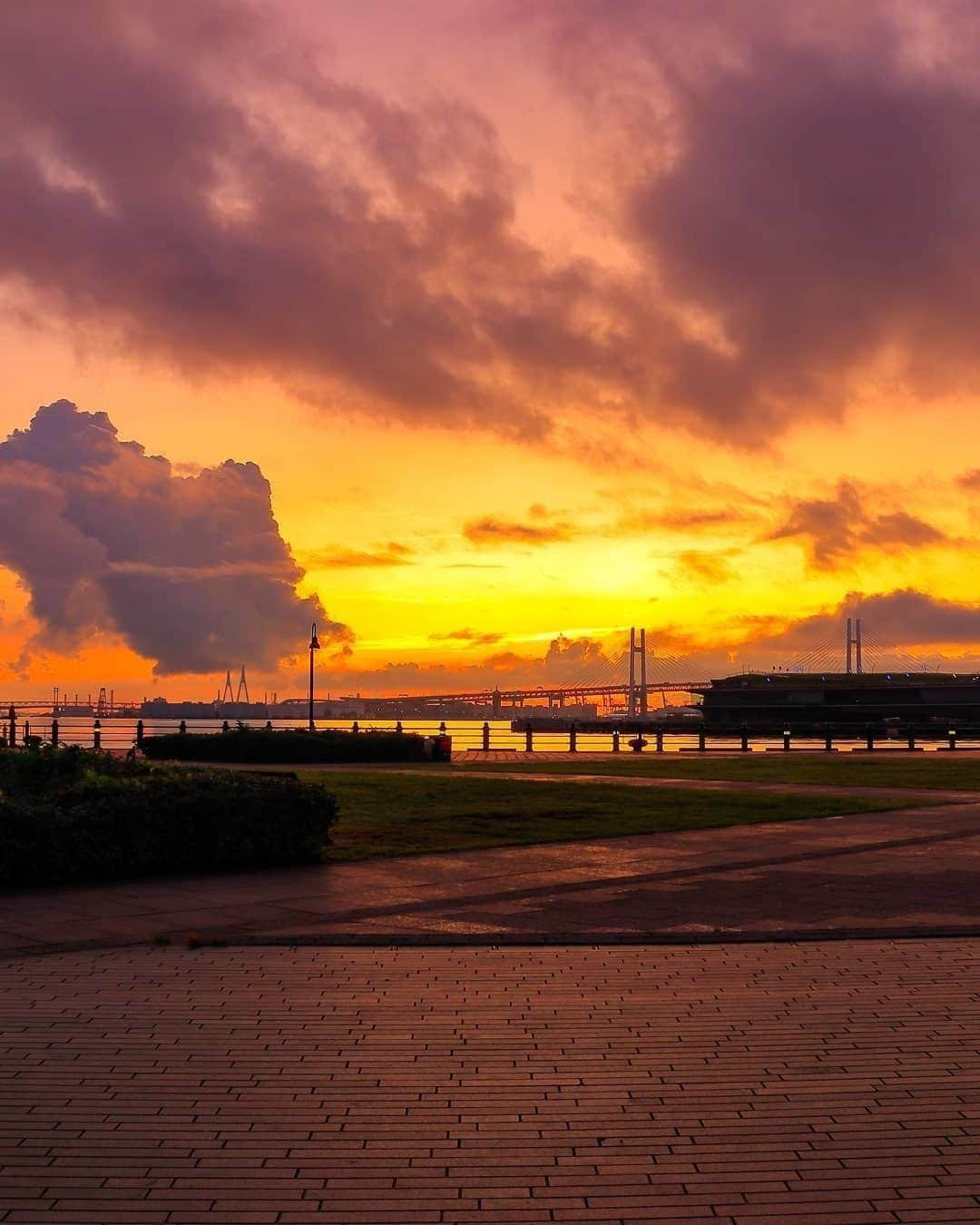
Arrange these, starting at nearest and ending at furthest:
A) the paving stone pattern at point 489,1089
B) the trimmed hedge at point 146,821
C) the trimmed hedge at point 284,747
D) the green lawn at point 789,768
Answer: the paving stone pattern at point 489,1089 < the trimmed hedge at point 146,821 < the green lawn at point 789,768 < the trimmed hedge at point 284,747

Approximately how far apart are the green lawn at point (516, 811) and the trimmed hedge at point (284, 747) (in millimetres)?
10170

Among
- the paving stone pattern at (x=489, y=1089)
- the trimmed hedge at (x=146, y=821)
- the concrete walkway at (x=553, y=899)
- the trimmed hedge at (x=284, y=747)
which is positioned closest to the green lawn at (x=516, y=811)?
the trimmed hedge at (x=146, y=821)

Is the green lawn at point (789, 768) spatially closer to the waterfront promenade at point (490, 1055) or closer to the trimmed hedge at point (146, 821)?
the trimmed hedge at point (146, 821)

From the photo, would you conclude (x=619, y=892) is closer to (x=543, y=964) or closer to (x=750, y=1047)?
(x=543, y=964)

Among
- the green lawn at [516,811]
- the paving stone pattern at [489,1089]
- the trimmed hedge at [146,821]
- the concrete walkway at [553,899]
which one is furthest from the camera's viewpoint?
the green lawn at [516,811]

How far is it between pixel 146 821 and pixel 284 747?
23130 mm

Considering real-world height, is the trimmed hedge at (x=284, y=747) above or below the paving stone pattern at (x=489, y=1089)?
above

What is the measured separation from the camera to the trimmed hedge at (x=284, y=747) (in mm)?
34719

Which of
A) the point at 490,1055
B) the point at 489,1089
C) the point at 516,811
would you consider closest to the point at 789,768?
the point at 516,811

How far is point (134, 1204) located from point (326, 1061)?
171 centimetres

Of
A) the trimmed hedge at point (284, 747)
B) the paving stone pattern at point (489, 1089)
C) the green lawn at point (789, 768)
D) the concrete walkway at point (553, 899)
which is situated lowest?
the paving stone pattern at point (489, 1089)

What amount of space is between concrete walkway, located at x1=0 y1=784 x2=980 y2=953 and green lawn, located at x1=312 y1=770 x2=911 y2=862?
54.0 inches

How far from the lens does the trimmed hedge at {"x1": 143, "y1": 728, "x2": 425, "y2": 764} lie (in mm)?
34719

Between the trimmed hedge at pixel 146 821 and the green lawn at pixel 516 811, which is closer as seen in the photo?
the trimmed hedge at pixel 146 821
